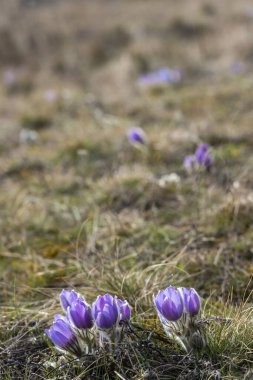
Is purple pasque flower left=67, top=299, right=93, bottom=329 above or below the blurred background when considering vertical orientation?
above

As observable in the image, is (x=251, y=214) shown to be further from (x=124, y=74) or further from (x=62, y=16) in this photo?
(x=62, y=16)

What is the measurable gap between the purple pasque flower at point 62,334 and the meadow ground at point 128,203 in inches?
2.6

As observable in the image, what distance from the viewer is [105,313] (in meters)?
1.56

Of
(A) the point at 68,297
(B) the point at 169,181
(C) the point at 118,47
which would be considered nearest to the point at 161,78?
(C) the point at 118,47

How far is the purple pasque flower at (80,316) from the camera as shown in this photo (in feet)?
5.20

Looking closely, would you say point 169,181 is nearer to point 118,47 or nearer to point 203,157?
point 203,157

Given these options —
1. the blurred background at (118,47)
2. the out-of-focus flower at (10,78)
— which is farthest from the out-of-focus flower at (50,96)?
the out-of-focus flower at (10,78)

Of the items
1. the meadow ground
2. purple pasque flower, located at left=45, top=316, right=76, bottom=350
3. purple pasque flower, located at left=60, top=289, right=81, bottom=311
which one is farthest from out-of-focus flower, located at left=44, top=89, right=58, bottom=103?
purple pasque flower, located at left=45, top=316, right=76, bottom=350

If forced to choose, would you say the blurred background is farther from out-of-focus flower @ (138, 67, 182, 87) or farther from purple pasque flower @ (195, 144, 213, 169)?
purple pasque flower @ (195, 144, 213, 169)

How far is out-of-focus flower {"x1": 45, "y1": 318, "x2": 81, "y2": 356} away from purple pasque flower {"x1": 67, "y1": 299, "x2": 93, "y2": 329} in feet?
0.10

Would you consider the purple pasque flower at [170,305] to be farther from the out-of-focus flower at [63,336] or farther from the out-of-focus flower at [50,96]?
the out-of-focus flower at [50,96]

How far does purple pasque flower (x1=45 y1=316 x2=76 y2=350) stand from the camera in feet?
5.24

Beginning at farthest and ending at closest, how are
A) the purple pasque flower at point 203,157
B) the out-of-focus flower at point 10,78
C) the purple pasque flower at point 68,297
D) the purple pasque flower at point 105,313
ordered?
the out-of-focus flower at point 10,78 → the purple pasque flower at point 203,157 → the purple pasque flower at point 68,297 → the purple pasque flower at point 105,313

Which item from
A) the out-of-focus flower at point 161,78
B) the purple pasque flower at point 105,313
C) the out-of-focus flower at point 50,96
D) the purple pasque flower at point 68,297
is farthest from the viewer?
the out-of-focus flower at point 161,78
